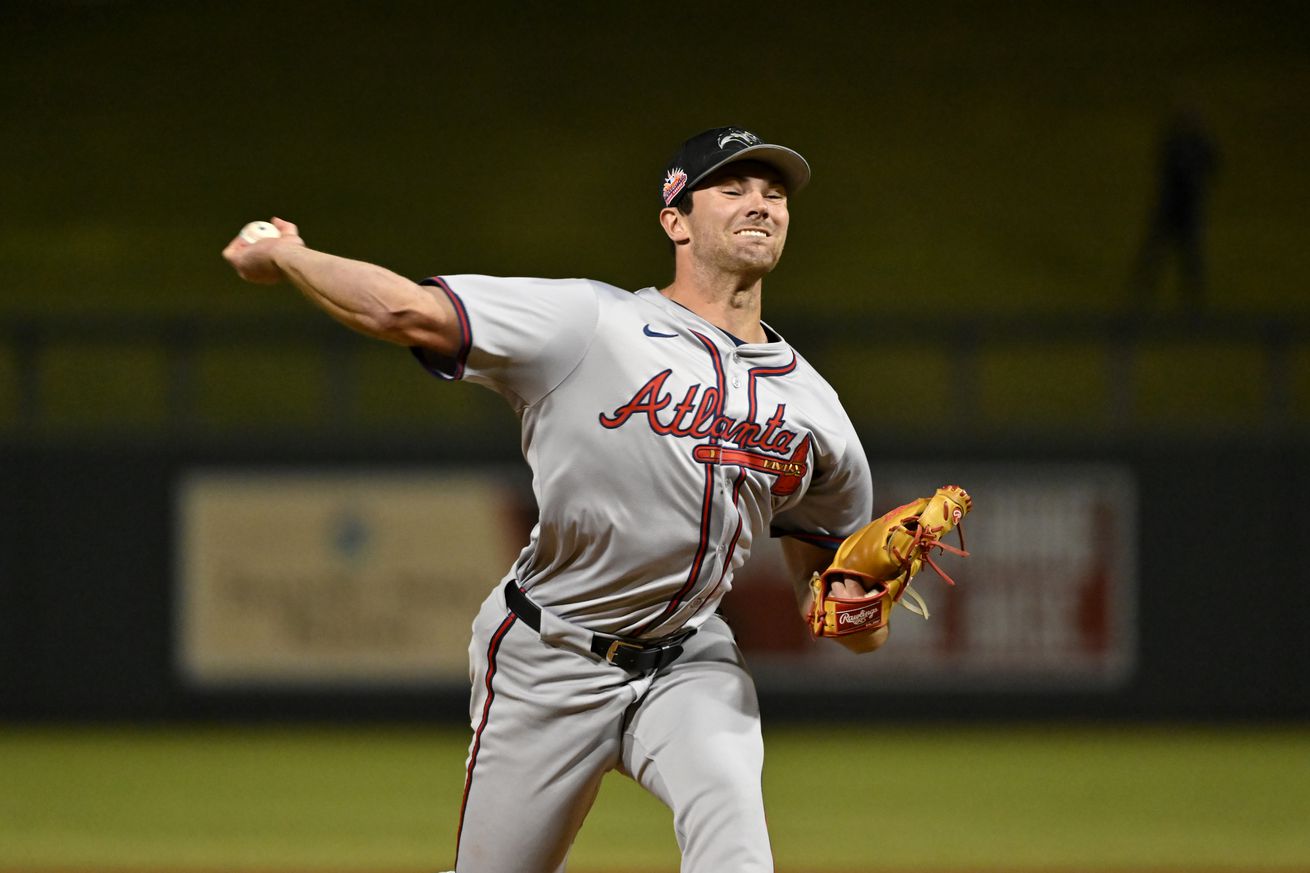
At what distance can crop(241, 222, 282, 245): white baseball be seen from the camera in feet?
12.6

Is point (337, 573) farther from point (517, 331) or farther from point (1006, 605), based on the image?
point (517, 331)

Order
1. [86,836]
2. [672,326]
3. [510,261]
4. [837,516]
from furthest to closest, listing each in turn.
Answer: [510,261] → [86,836] → [837,516] → [672,326]

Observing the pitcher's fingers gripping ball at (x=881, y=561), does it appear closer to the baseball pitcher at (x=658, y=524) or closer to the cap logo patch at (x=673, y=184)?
the baseball pitcher at (x=658, y=524)

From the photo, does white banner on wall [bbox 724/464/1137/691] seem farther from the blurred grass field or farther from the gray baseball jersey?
the gray baseball jersey

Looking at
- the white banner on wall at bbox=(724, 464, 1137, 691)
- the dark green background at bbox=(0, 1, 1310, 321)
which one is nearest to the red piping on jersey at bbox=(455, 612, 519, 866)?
the white banner on wall at bbox=(724, 464, 1137, 691)

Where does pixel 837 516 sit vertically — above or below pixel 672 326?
below

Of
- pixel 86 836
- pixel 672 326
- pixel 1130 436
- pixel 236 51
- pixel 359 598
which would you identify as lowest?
pixel 86 836

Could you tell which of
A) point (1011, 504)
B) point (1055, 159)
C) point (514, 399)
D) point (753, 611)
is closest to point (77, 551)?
point (753, 611)

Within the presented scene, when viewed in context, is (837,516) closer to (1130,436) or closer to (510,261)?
(1130,436)

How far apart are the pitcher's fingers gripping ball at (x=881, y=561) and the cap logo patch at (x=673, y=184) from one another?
875mm

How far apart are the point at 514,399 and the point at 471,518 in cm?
593

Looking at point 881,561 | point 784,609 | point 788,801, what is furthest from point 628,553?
point 784,609

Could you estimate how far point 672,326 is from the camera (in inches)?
164

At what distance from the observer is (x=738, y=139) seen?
4.21 meters
